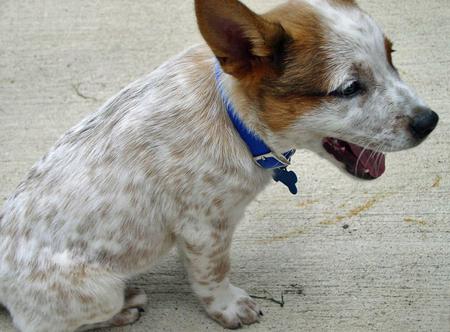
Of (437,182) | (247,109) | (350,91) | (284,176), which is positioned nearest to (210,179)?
(247,109)

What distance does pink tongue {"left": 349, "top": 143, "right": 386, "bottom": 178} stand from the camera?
2623mm

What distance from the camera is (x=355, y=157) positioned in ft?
8.61

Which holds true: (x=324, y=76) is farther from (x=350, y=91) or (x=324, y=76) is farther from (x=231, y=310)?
(x=231, y=310)

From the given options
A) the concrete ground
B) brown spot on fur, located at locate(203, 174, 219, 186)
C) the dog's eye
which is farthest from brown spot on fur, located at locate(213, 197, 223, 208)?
the concrete ground

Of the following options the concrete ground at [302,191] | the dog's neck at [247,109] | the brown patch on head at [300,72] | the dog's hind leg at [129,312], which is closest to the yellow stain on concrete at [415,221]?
the concrete ground at [302,191]

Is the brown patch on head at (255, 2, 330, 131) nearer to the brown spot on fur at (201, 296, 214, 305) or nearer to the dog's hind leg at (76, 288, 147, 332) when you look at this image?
the brown spot on fur at (201, 296, 214, 305)

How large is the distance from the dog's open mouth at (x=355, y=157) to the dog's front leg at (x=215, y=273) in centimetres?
57

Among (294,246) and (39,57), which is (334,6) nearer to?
(294,246)

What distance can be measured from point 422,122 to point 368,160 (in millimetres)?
339

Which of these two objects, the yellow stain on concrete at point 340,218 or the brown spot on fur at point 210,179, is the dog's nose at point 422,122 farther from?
the yellow stain on concrete at point 340,218

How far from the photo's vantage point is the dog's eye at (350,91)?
2338 millimetres

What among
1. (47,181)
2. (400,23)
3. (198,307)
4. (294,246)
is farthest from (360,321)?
(400,23)

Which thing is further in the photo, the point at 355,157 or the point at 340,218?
the point at 340,218

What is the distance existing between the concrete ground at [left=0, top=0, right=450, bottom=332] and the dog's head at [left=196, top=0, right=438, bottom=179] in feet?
3.38
